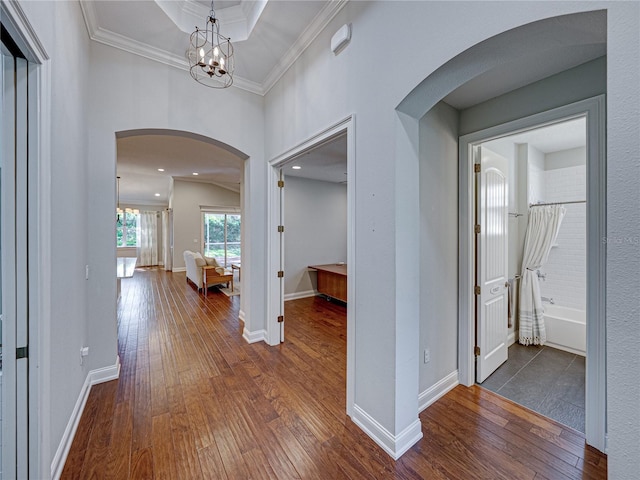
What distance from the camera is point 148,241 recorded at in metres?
10.7

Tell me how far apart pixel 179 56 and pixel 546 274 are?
5.64m

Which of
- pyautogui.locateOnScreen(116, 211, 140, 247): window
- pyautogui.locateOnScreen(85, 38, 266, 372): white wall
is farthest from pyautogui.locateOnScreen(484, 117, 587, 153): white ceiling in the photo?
pyautogui.locateOnScreen(116, 211, 140, 247): window

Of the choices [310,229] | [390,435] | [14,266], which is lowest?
[390,435]

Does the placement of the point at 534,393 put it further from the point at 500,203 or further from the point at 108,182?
the point at 108,182

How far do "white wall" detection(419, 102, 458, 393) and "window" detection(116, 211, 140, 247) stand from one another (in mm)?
12040

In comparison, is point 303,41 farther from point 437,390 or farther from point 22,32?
point 437,390

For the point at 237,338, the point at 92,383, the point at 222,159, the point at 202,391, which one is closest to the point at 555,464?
the point at 202,391

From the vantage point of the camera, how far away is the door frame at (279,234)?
1.90 meters

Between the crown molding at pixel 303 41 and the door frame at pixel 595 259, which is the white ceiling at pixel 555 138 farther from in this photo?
the crown molding at pixel 303 41

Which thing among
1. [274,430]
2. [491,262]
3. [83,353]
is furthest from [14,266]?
[491,262]

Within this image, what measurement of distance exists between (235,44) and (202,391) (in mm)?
3307

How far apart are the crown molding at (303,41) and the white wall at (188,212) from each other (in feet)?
21.7

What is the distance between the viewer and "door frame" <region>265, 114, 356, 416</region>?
1.90 meters

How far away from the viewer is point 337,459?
1.58m
